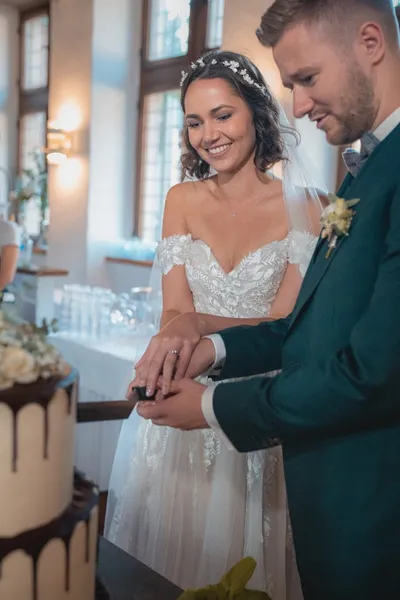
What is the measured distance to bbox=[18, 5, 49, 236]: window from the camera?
853cm

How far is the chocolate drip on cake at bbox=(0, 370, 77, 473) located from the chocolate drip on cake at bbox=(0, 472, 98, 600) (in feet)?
0.34

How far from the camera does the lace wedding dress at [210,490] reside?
6.77ft

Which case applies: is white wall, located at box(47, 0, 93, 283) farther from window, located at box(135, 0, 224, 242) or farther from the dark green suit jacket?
the dark green suit jacket

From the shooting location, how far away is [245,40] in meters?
4.85

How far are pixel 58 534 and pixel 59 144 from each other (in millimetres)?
6201

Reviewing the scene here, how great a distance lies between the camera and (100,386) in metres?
3.98

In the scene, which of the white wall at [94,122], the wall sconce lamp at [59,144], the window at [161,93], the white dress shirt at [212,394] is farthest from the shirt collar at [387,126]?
the wall sconce lamp at [59,144]

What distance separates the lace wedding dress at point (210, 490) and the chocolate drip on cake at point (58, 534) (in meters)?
0.99

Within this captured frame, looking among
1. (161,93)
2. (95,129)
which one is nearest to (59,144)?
(95,129)

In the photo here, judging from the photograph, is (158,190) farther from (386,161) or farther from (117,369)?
(386,161)

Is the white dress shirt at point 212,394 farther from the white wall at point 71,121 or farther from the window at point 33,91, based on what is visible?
the window at point 33,91

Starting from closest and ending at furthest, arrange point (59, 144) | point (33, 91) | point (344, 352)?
point (344, 352) < point (59, 144) < point (33, 91)

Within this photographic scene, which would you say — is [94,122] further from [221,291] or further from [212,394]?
[212,394]

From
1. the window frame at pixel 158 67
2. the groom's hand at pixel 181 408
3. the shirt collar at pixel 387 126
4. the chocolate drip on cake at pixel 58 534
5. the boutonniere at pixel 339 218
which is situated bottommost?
the chocolate drip on cake at pixel 58 534
